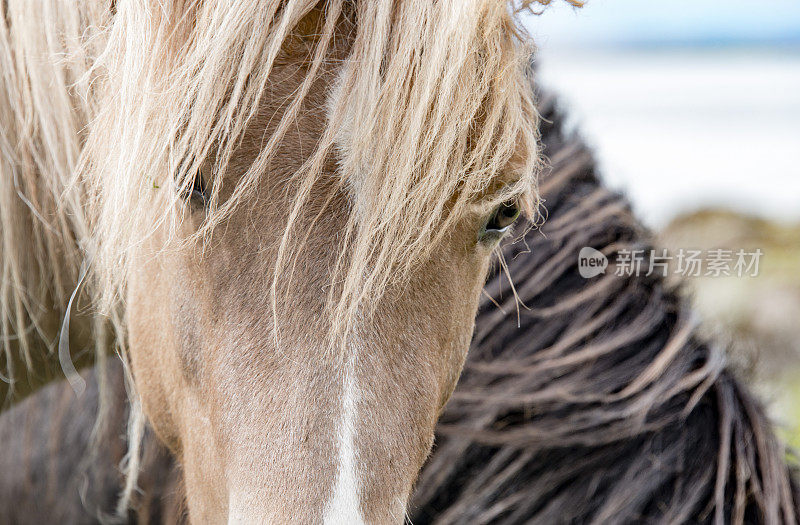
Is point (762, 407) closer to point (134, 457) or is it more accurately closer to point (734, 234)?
point (134, 457)

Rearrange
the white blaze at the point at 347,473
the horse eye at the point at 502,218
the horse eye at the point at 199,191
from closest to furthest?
1. the white blaze at the point at 347,473
2. the horse eye at the point at 199,191
3. the horse eye at the point at 502,218

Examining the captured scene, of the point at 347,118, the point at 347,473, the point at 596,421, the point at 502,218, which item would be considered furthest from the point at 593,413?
the point at 347,118

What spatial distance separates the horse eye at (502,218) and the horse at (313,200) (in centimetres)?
2

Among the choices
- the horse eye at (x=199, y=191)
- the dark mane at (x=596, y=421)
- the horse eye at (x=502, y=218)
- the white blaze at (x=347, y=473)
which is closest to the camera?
the white blaze at (x=347, y=473)

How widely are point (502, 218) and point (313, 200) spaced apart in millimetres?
301

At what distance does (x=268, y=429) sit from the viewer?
0.82m

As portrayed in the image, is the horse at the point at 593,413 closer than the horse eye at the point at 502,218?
No

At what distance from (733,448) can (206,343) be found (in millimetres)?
968

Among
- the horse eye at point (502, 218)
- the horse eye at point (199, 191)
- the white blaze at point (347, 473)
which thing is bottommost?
the white blaze at point (347, 473)

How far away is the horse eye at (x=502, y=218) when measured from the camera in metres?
0.99

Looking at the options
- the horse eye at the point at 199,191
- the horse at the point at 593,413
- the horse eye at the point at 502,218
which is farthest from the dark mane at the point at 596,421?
the horse eye at the point at 199,191

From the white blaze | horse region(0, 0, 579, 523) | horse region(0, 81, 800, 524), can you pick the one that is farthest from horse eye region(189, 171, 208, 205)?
horse region(0, 81, 800, 524)

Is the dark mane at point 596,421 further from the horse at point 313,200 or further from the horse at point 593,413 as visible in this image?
the horse at point 313,200

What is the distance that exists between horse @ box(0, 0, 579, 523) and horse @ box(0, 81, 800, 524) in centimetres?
37
